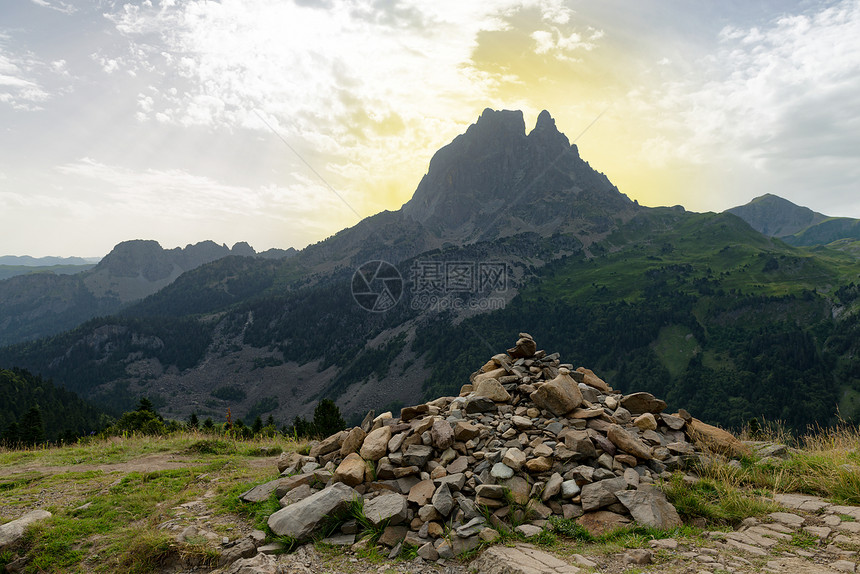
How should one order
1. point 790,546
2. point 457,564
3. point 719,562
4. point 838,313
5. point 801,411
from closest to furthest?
point 719,562 < point 790,546 < point 457,564 < point 801,411 < point 838,313

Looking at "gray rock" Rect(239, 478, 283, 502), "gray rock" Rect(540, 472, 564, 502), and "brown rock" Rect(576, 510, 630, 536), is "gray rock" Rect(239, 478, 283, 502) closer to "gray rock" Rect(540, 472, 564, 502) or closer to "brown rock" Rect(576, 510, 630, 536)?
"gray rock" Rect(540, 472, 564, 502)

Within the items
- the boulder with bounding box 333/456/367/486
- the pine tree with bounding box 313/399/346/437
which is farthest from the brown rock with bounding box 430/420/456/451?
the pine tree with bounding box 313/399/346/437

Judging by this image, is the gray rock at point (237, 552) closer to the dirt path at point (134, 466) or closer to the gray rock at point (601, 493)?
the gray rock at point (601, 493)

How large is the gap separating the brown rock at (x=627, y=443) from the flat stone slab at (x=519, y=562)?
13.6 feet

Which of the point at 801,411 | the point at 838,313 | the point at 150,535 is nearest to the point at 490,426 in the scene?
the point at 150,535

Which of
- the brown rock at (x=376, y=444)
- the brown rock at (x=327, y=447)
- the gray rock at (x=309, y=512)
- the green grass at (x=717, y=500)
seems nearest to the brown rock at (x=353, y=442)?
the brown rock at (x=376, y=444)

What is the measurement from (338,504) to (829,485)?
38.2 ft

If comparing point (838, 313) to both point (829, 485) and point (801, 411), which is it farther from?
point (829, 485)

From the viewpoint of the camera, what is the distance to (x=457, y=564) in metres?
7.86

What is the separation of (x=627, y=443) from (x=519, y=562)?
495 cm

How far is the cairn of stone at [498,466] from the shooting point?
880cm

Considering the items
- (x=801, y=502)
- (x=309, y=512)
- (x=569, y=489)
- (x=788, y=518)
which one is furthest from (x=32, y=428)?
(x=801, y=502)

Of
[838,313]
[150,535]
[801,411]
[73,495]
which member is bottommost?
[801,411]

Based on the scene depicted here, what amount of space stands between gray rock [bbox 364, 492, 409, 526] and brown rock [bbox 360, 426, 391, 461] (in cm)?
153
